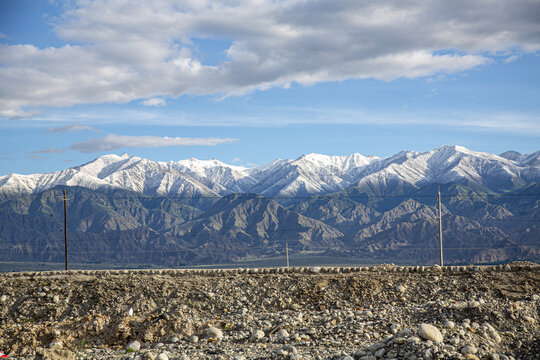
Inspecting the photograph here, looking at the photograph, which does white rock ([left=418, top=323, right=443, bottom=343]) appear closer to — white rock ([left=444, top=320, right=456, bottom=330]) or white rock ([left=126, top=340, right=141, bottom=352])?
white rock ([left=444, top=320, right=456, bottom=330])

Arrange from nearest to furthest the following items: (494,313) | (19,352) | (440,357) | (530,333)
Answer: (440,357) < (530,333) < (494,313) < (19,352)

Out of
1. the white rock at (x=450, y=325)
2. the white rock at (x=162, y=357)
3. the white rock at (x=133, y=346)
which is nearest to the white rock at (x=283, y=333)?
the white rock at (x=162, y=357)

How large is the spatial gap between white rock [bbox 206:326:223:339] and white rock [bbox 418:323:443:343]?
8.46 m

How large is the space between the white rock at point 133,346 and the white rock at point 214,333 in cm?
268

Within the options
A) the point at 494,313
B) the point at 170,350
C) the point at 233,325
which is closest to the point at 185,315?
the point at 233,325

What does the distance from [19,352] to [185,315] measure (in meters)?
6.88

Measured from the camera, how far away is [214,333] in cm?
2103

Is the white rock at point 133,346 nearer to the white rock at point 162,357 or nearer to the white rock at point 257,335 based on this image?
the white rock at point 162,357

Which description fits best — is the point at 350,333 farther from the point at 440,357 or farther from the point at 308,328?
the point at 440,357

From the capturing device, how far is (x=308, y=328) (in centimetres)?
2062

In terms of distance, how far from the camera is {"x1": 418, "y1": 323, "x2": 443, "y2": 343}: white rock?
15055 millimetres

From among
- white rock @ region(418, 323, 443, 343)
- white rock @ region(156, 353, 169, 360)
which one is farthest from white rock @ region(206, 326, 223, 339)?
white rock @ region(418, 323, 443, 343)

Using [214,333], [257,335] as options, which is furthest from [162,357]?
[257,335]

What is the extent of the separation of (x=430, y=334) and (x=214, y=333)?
9104mm
